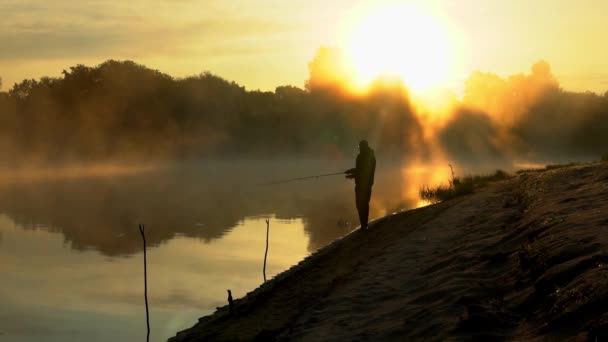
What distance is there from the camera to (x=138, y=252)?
907 inches

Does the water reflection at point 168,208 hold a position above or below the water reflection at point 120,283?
above

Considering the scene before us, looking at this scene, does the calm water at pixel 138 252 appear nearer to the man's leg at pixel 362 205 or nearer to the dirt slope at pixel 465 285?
the man's leg at pixel 362 205

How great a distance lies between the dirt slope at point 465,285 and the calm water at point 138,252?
8.67ft

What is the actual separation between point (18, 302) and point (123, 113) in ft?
293

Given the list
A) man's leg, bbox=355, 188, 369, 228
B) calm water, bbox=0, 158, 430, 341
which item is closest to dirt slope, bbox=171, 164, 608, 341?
man's leg, bbox=355, 188, 369, 228

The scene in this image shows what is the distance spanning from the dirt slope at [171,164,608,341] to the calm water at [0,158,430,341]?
264 cm

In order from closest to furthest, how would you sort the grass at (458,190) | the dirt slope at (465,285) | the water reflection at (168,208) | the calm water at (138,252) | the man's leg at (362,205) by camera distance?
the dirt slope at (465,285), the calm water at (138,252), the man's leg at (362,205), the grass at (458,190), the water reflection at (168,208)

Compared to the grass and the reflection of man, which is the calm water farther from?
the reflection of man

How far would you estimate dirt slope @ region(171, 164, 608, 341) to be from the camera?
7.36 metres

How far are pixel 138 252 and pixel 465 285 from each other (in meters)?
15.5

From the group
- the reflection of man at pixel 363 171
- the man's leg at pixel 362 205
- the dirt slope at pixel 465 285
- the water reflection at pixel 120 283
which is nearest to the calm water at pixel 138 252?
the water reflection at pixel 120 283

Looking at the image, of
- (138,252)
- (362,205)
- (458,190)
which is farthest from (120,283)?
(458,190)

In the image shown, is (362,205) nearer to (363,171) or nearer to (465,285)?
(363,171)

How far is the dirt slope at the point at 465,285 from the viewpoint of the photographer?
24.2ft
